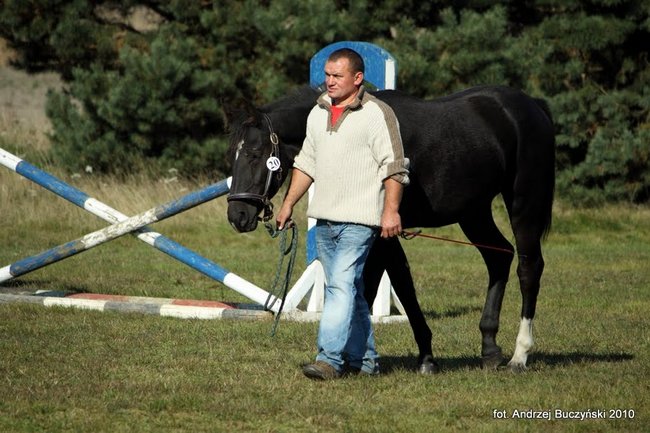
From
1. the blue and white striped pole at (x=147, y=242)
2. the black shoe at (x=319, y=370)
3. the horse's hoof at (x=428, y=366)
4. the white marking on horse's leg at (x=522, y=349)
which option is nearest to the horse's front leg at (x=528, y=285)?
the white marking on horse's leg at (x=522, y=349)

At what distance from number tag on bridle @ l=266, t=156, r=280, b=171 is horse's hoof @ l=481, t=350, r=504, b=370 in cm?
198

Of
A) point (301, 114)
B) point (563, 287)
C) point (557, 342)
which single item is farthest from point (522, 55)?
point (301, 114)

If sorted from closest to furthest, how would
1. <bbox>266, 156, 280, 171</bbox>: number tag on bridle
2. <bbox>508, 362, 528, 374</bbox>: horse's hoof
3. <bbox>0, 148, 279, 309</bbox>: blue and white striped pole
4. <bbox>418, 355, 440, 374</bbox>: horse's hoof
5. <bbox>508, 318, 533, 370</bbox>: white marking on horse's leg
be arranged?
<bbox>266, 156, 280, 171</bbox>: number tag on bridle
<bbox>418, 355, 440, 374</bbox>: horse's hoof
<bbox>508, 362, 528, 374</bbox>: horse's hoof
<bbox>508, 318, 533, 370</bbox>: white marking on horse's leg
<bbox>0, 148, 279, 309</bbox>: blue and white striped pole

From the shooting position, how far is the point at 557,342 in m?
8.62

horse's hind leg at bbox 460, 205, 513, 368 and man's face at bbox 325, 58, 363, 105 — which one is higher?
man's face at bbox 325, 58, 363, 105

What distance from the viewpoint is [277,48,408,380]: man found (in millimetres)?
6465

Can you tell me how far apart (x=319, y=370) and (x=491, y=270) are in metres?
1.88

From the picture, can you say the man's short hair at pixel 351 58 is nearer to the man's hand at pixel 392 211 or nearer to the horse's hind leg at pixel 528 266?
the man's hand at pixel 392 211

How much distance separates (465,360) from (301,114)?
2133 mm

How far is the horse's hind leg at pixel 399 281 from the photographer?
7.15 metres

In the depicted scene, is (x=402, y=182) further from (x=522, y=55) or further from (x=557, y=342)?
(x=522, y=55)

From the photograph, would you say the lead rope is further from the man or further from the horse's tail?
the horse's tail

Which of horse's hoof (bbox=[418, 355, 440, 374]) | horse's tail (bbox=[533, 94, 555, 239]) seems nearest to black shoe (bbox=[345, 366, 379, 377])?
horse's hoof (bbox=[418, 355, 440, 374])

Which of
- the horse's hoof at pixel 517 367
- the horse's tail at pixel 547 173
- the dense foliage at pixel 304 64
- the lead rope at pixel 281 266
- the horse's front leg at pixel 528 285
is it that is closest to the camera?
the lead rope at pixel 281 266
